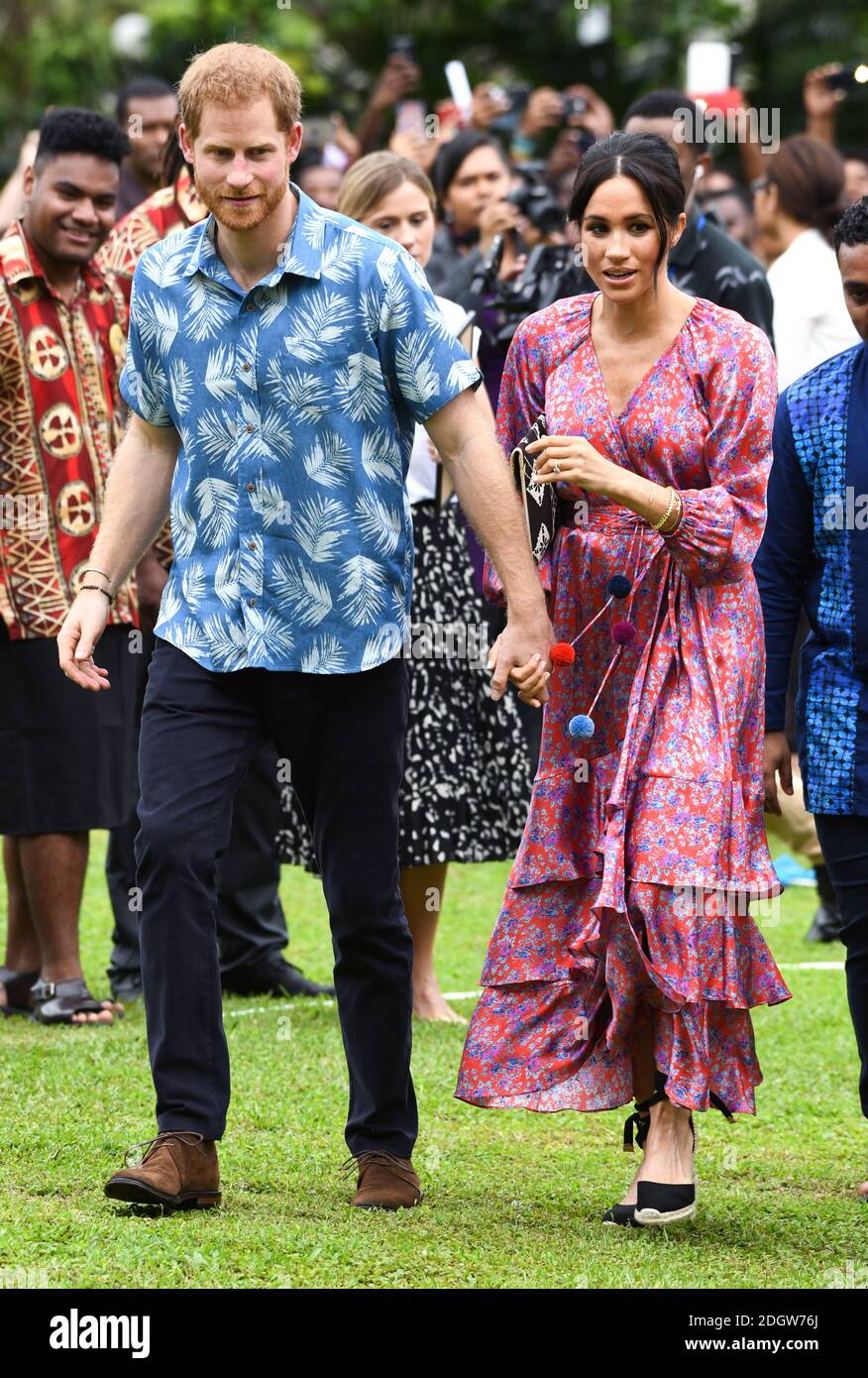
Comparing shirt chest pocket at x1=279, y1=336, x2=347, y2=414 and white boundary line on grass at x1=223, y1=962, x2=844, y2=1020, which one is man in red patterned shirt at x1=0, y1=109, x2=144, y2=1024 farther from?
shirt chest pocket at x1=279, y1=336, x2=347, y2=414

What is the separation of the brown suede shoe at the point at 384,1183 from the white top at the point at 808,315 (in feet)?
14.9

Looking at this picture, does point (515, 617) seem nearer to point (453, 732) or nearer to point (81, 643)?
point (81, 643)

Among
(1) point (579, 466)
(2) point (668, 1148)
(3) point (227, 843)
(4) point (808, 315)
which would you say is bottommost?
(2) point (668, 1148)

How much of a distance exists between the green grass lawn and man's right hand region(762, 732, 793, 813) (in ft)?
3.08

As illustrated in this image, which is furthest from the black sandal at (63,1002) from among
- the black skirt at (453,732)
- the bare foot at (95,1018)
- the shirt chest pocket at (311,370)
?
the shirt chest pocket at (311,370)

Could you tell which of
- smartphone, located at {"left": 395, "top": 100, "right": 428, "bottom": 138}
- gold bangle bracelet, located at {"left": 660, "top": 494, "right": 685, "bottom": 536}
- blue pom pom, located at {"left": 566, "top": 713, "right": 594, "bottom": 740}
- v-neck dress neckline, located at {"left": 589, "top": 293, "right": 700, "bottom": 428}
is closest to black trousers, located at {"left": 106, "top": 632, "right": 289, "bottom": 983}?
blue pom pom, located at {"left": 566, "top": 713, "right": 594, "bottom": 740}

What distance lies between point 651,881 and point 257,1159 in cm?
127

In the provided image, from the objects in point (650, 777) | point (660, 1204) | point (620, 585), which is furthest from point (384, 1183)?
point (620, 585)

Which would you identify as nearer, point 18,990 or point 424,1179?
point 424,1179

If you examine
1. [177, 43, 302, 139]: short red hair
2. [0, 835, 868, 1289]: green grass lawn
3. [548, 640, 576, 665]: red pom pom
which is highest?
[177, 43, 302, 139]: short red hair

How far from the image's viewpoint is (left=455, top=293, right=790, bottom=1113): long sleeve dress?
15.2 feet

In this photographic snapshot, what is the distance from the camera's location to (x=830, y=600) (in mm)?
4938

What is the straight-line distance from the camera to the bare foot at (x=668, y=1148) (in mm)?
4750

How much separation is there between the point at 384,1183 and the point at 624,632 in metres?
1.32
